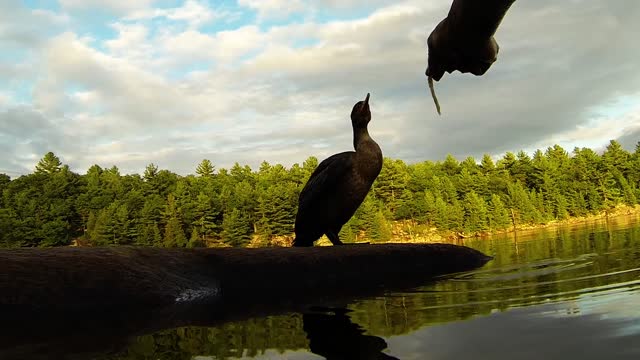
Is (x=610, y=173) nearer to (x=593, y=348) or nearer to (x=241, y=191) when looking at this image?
(x=241, y=191)

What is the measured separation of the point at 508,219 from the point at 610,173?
30148mm

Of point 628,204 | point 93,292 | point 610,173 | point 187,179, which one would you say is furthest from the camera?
point 187,179

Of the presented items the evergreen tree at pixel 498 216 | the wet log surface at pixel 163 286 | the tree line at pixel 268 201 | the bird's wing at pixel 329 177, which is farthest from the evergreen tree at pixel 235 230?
the wet log surface at pixel 163 286

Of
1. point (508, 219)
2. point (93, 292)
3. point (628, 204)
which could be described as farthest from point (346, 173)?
point (628, 204)

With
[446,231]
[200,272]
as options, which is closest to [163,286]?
[200,272]

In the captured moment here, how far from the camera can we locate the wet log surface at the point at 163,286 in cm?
460

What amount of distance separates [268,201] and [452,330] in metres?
73.7

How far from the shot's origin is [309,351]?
Result: 3.04 meters

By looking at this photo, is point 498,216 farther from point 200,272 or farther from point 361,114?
point 200,272

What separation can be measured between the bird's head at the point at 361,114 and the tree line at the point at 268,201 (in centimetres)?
5361

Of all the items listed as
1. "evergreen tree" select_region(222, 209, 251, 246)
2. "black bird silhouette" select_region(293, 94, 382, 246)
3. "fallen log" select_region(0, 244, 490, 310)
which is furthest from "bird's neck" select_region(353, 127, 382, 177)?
"evergreen tree" select_region(222, 209, 251, 246)

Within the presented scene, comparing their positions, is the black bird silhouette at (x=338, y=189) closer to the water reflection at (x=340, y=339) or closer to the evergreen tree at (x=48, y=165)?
the water reflection at (x=340, y=339)

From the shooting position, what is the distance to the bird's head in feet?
30.0

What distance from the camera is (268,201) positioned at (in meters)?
76.4
